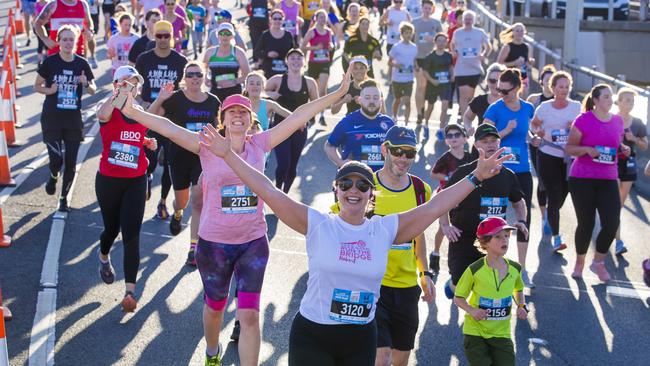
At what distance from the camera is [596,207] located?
10586mm

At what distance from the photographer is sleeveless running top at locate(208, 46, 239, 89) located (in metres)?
13.8

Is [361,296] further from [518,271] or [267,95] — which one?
[267,95]

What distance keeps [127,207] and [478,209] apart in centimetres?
282

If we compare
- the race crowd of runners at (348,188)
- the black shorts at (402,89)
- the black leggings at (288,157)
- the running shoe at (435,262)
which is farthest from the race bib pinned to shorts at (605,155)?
the black shorts at (402,89)

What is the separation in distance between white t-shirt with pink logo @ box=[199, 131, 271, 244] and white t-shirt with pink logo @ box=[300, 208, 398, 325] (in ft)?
5.40

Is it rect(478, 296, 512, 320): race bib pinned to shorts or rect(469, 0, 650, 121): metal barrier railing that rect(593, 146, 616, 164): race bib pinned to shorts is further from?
rect(469, 0, 650, 121): metal barrier railing

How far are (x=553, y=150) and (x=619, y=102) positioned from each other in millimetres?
850

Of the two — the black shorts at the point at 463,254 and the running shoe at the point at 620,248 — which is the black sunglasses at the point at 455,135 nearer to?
the black shorts at the point at 463,254

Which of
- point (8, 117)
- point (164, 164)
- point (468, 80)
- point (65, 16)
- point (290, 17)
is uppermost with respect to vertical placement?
point (65, 16)

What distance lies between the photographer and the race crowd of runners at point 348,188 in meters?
5.72

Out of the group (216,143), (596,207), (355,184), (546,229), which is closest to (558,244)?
(546,229)

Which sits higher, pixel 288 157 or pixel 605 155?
pixel 605 155

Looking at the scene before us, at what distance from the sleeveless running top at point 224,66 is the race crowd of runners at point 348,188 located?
2cm

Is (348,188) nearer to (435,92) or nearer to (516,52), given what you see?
(435,92)
